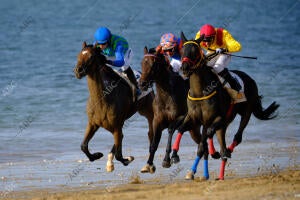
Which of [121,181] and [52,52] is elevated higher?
[121,181]

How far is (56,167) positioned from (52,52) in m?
24.3

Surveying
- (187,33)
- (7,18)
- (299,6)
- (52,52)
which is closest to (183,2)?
(299,6)

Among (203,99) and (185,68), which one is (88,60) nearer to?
(185,68)

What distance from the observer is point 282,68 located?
1289 inches

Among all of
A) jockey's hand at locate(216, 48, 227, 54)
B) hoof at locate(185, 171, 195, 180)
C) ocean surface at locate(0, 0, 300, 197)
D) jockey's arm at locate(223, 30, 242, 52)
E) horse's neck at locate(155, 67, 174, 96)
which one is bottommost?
ocean surface at locate(0, 0, 300, 197)

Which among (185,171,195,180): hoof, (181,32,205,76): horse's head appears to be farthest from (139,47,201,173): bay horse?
(181,32,205,76): horse's head

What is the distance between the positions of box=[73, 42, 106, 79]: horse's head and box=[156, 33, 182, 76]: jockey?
1.09 metres

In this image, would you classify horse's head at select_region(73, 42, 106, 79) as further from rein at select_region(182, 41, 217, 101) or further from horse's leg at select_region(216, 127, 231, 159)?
horse's leg at select_region(216, 127, 231, 159)

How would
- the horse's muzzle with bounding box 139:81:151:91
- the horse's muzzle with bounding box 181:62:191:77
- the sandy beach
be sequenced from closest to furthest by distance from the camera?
the sandy beach < the horse's muzzle with bounding box 181:62:191:77 < the horse's muzzle with bounding box 139:81:151:91

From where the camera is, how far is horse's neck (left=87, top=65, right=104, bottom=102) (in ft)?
43.2

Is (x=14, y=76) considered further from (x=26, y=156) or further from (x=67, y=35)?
(x=67, y=35)

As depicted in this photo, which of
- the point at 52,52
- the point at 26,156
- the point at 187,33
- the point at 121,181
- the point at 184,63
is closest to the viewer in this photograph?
the point at 184,63

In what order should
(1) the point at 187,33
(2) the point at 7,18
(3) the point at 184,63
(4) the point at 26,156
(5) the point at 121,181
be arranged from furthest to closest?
1. (2) the point at 7,18
2. (1) the point at 187,33
3. (4) the point at 26,156
4. (5) the point at 121,181
5. (3) the point at 184,63

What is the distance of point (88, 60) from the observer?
1295 cm
